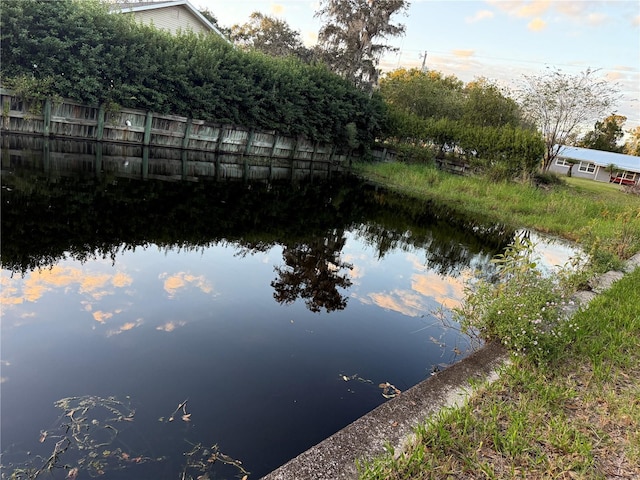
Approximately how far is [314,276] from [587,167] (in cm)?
4470

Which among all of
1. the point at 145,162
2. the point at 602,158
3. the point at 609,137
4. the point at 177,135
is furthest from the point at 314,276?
the point at 609,137

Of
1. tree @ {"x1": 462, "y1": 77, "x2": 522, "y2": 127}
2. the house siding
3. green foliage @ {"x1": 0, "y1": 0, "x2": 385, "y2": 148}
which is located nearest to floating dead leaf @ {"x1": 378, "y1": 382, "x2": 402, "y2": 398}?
green foliage @ {"x1": 0, "y1": 0, "x2": 385, "y2": 148}

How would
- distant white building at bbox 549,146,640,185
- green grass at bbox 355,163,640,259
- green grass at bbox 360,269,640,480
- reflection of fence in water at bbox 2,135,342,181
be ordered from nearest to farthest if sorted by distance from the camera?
green grass at bbox 360,269,640,480 < green grass at bbox 355,163,640,259 < reflection of fence in water at bbox 2,135,342,181 < distant white building at bbox 549,146,640,185

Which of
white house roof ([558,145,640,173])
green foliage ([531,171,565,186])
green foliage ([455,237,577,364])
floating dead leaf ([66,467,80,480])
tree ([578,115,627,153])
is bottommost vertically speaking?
floating dead leaf ([66,467,80,480])

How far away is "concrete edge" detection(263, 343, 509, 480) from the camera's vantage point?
7.04 feet

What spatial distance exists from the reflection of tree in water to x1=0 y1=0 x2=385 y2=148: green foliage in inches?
405

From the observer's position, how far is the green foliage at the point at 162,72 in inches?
470

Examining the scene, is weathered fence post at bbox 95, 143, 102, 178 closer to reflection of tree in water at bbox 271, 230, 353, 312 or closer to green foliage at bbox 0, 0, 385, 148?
green foliage at bbox 0, 0, 385, 148

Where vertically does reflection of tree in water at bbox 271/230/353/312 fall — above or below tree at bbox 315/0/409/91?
below

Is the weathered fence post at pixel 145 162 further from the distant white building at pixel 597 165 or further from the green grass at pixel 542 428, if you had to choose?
the distant white building at pixel 597 165

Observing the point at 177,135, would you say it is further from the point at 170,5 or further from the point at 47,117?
the point at 170,5

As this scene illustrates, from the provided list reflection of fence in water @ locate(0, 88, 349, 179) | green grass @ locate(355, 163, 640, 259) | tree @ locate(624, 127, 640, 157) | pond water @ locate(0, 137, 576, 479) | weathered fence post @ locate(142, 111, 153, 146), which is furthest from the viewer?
tree @ locate(624, 127, 640, 157)

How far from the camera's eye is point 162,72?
14336mm

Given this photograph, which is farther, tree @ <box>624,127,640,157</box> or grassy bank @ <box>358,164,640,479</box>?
tree @ <box>624,127,640,157</box>
